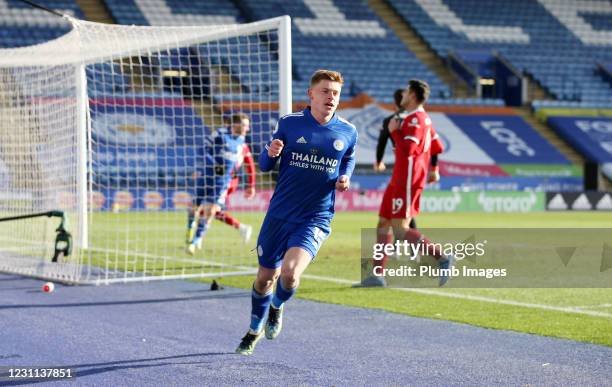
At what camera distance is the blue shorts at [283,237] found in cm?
589

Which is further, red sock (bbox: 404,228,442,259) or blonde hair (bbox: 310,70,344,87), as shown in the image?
red sock (bbox: 404,228,442,259)

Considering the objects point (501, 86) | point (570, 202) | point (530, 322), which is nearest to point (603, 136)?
point (501, 86)

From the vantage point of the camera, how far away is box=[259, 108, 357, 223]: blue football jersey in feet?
19.3

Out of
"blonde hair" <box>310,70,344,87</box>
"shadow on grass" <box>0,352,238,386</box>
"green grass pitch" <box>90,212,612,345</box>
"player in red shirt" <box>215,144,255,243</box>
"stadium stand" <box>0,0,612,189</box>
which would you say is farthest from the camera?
"stadium stand" <box>0,0,612,189</box>

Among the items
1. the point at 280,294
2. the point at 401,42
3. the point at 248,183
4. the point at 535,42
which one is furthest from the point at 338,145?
the point at 535,42

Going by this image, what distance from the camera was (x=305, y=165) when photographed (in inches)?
232

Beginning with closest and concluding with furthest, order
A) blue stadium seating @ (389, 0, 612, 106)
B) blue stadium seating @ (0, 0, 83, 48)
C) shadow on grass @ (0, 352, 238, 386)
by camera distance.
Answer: shadow on grass @ (0, 352, 238, 386) → blue stadium seating @ (0, 0, 83, 48) → blue stadium seating @ (389, 0, 612, 106)

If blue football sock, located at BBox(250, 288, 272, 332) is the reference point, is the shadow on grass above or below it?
below

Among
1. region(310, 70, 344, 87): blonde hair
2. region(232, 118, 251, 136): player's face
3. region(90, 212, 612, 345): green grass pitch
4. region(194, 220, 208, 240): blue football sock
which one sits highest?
region(310, 70, 344, 87): blonde hair

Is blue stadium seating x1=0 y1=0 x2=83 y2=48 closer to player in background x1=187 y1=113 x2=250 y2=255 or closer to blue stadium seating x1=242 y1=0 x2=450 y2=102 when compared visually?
blue stadium seating x1=242 y1=0 x2=450 y2=102

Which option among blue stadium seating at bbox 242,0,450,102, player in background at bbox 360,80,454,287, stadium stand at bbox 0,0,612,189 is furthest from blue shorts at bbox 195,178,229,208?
blue stadium seating at bbox 242,0,450,102

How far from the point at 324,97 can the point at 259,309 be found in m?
1.45

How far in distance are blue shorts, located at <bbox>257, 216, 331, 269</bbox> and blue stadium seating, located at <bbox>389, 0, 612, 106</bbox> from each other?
117 feet

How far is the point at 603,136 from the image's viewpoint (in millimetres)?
38781
